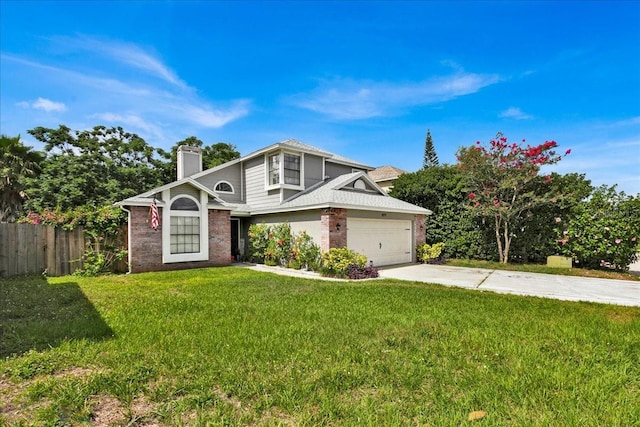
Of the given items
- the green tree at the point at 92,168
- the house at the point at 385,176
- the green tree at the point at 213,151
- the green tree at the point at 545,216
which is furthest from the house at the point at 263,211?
the green tree at the point at 213,151

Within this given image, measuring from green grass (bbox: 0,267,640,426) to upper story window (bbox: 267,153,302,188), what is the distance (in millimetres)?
8375

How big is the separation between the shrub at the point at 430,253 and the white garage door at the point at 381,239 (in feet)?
1.56

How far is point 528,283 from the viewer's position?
9234mm

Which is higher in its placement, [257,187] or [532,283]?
[257,187]

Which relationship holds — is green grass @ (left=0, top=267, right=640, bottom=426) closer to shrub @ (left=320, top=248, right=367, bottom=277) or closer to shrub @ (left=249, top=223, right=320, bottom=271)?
shrub @ (left=320, top=248, right=367, bottom=277)

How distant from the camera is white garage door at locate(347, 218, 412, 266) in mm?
12420

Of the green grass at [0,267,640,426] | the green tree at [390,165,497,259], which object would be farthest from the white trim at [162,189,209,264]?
the green tree at [390,165,497,259]

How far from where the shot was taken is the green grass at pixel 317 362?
105 inches

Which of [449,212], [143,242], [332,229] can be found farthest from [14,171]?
[449,212]

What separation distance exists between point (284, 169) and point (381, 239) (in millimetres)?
5317

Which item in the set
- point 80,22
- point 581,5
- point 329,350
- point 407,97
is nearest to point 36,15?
point 80,22

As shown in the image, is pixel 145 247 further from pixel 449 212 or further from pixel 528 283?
pixel 449 212

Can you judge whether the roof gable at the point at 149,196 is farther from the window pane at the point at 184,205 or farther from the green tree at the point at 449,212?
the green tree at the point at 449,212

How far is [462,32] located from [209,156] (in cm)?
2485
